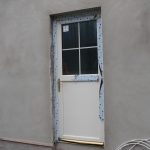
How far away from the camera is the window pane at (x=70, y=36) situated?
2938 mm

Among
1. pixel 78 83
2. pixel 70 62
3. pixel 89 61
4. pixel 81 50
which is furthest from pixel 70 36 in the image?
pixel 78 83

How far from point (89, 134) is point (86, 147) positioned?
0.20 meters

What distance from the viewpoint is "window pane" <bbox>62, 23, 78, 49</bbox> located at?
2.94m

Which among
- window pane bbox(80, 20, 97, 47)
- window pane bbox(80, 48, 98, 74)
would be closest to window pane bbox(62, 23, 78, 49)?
window pane bbox(80, 20, 97, 47)

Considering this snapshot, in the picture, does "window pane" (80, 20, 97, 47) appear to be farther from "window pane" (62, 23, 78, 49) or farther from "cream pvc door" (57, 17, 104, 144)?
"window pane" (62, 23, 78, 49)

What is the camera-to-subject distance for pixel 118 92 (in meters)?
2.51

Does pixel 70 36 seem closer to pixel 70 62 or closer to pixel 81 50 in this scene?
pixel 81 50

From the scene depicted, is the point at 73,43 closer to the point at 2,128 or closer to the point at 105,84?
the point at 105,84

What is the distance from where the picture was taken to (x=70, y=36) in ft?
9.72

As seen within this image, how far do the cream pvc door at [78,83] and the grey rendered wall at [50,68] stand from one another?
0.17 metres

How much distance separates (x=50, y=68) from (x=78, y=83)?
518mm

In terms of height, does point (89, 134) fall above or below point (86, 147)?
above

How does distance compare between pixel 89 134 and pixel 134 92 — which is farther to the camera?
pixel 89 134

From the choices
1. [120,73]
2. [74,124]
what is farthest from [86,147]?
[120,73]
